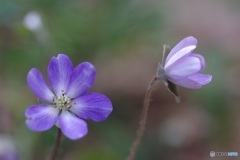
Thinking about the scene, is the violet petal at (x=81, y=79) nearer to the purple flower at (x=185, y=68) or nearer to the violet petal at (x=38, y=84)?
the violet petal at (x=38, y=84)

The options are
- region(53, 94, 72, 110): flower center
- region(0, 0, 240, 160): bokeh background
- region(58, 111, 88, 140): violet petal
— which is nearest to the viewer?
region(58, 111, 88, 140): violet petal

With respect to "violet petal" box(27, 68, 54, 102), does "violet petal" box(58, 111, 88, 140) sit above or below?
below

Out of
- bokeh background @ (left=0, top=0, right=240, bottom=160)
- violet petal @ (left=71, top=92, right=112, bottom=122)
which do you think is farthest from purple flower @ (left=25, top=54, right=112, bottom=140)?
bokeh background @ (left=0, top=0, right=240, bottom=160)

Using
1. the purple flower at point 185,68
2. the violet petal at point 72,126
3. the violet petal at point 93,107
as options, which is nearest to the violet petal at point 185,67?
the purple flower at point 185,68

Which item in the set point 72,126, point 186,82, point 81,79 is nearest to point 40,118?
point 72,126

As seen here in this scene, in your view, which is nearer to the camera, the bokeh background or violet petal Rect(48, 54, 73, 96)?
violet petal Rect(48, 54, 73, 96)

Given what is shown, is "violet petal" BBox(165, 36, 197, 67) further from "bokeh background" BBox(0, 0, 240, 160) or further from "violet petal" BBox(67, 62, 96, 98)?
"bokeh background" BBox(0, 0, 240, 160)

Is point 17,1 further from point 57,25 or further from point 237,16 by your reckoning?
point 237,16

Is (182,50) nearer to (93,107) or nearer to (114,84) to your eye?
(93,107)
